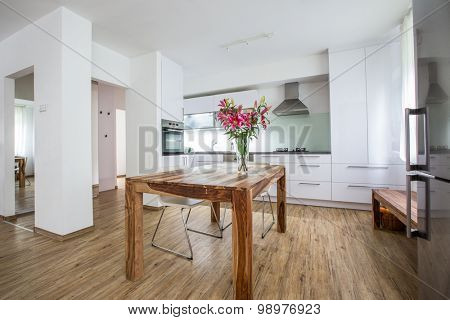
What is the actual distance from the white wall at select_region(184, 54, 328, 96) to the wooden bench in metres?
2.20

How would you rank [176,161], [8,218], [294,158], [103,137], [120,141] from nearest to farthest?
[8,218], [294,158], [176,161], [103,137], [120,141]

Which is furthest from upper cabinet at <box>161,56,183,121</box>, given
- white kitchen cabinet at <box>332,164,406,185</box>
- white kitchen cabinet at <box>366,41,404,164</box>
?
white kitchen cabinet at <box>366,41,404,164</box>

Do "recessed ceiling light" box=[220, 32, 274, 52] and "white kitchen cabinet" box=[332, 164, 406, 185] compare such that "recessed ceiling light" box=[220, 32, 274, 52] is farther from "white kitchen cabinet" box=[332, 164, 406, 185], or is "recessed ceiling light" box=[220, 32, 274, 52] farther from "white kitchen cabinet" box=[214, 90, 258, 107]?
"white kitchen cabinet" box=[332, 164, 406, 185]

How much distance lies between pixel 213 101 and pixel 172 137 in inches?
54.2

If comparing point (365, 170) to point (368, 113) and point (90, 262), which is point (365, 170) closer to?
point (368, 113)

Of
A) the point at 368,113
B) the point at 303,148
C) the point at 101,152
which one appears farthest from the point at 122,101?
the point at 368,113

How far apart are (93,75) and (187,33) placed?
1437mm

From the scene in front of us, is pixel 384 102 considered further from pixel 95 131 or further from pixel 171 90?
pixel 95 131

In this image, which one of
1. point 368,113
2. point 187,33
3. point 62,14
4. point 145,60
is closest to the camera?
point 62,14

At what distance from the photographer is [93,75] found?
9.23 ft

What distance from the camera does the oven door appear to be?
3.38m

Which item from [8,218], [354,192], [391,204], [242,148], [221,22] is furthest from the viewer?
[354,192]

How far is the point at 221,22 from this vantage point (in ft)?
8.32

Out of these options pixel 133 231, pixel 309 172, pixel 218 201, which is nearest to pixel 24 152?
pixel 133 231
